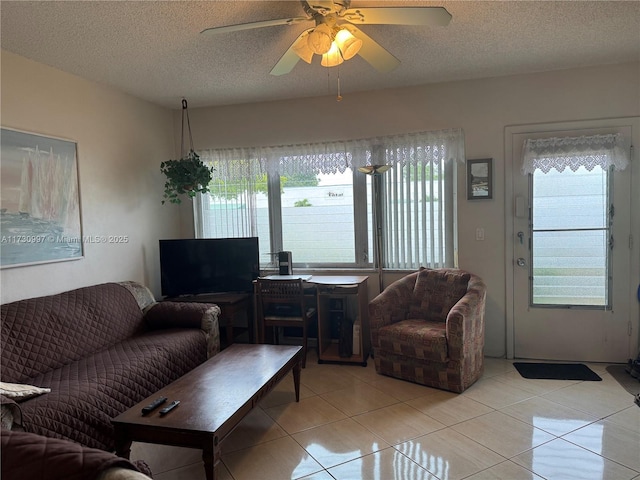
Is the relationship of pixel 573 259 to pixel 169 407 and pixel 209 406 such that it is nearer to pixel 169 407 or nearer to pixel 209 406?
pixel 209 406

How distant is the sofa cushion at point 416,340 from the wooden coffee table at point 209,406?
872 millimetres

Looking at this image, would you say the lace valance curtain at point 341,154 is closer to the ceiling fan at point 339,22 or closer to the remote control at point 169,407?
the ceiling fan at point 339,22

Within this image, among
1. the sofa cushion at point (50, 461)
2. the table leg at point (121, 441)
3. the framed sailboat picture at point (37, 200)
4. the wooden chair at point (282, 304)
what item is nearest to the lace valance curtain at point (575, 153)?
the wooden chair at point (282, 304)

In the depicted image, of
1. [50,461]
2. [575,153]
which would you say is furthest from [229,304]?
[575,153]

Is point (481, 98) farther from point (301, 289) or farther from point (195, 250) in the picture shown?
point (195, 250)

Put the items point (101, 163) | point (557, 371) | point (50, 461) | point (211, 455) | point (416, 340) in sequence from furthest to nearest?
point (101, 163) < point (557, 371) < point (416, 340) < point (211, 455) < point (50, 461)

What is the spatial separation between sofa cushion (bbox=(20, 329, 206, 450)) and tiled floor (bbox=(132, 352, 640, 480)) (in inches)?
14.7

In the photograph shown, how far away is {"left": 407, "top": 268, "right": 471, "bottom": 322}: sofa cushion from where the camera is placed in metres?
3.49

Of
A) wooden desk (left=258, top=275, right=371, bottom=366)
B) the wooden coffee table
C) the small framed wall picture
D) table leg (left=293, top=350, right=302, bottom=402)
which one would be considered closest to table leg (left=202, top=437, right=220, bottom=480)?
the wooden coffee table

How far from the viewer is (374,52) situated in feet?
7.64

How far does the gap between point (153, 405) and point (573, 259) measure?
3.47 metres

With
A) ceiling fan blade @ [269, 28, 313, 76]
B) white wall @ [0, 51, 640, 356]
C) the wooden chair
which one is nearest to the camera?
ceiling fan blade @ [269, 28, 313, 76]

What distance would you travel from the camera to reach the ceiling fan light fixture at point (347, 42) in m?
2.08

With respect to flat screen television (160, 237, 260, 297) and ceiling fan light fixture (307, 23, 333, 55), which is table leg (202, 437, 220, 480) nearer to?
ceiling fan light fixture (307, 23, 333, 55)
